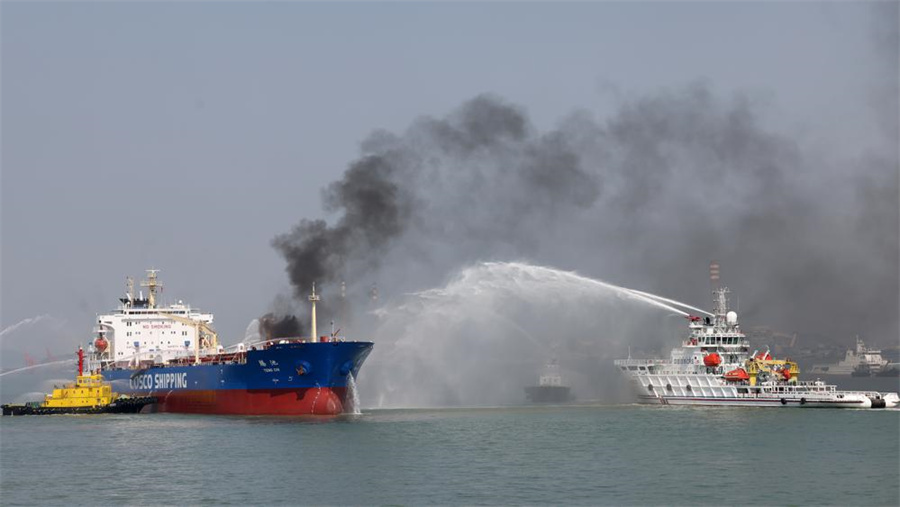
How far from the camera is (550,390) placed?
4286 inches

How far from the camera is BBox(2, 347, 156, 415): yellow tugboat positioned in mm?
82812

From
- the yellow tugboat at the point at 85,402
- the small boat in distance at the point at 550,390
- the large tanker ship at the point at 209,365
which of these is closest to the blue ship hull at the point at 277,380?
the large tanker ship at the point at 209,365

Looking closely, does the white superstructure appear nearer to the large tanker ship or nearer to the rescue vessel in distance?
the large tanker ship

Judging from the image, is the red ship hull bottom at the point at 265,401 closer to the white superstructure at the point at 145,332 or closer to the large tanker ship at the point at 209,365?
the large tanker ship at the point at 209,365

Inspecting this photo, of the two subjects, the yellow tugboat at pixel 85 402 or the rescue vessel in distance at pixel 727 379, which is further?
the yellow tugboat at pixel 85 402

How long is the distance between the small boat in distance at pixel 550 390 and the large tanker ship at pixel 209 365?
109 ft

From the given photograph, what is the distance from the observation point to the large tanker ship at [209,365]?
71.8 metres

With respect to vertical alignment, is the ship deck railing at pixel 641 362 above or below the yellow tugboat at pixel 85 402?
above

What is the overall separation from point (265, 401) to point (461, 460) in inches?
1076

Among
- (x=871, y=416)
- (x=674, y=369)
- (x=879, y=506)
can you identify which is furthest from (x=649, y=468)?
(x=674, y=369)

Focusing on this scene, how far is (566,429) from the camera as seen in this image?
212 ft

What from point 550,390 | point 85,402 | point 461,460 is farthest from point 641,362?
point 85,402

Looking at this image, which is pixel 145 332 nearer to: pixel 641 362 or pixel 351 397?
pixel 351 397

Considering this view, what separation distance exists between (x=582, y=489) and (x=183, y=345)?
193 ft
